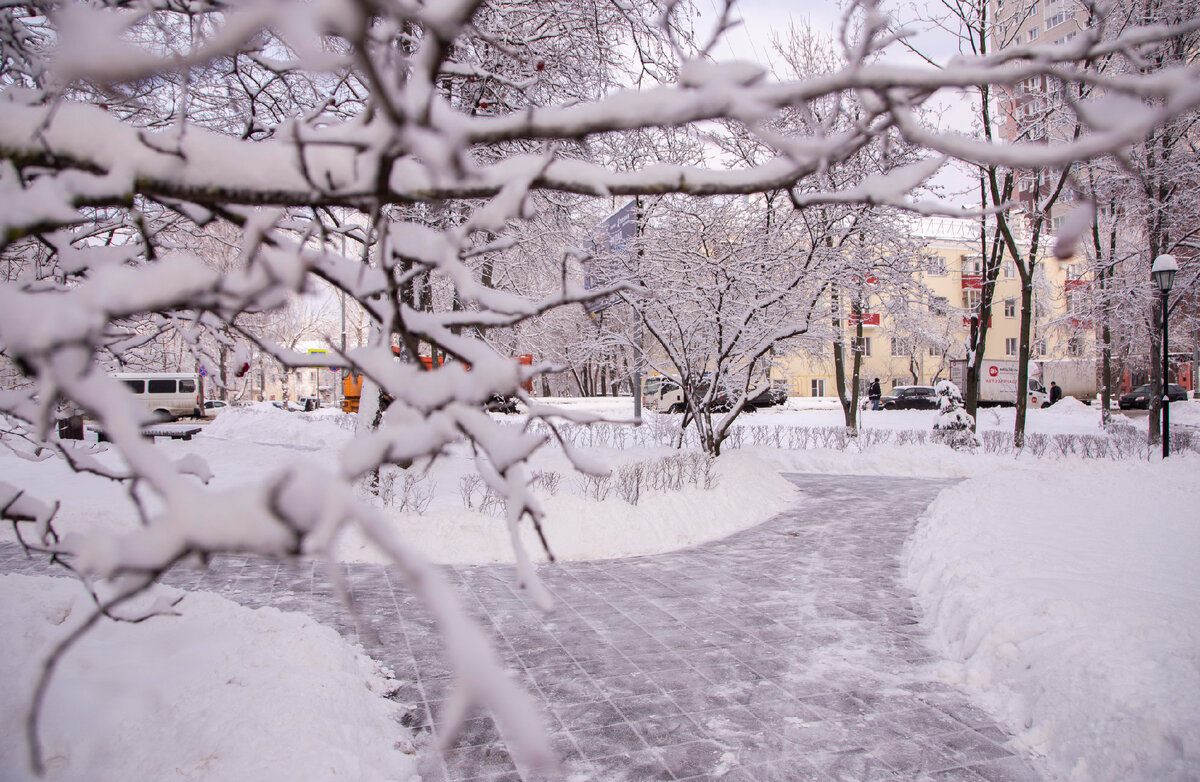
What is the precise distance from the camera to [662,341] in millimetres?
12508

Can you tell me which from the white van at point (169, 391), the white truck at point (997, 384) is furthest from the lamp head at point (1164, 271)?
the white van at point (169, 391)

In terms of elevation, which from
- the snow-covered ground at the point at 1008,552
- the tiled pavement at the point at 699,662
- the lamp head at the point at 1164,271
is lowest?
the tiled pavement at the point at 699,662

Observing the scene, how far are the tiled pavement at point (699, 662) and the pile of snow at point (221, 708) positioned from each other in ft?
1.01

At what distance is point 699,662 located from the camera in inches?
185

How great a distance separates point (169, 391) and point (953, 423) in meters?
32.7

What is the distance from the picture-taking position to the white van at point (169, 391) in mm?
31797

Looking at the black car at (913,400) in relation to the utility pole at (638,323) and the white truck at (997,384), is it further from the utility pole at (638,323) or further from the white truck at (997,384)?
the utility pole at (638,323)

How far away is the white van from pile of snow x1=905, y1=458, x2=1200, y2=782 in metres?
33.6

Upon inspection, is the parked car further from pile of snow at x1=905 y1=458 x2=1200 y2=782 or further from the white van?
the white van

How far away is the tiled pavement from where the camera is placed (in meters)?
3.47

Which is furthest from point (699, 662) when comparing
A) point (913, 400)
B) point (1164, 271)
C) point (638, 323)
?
Answer: point (913, 400)

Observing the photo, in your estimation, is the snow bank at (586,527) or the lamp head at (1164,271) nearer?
the snow bank at (586,527)

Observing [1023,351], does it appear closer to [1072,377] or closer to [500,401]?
[500,401]

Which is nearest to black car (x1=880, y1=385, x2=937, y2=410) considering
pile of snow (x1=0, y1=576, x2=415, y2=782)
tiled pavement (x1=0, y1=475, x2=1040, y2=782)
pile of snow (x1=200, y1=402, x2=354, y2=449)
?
pile of snow (x1=200, y1=402, x2=354, y2=449)
